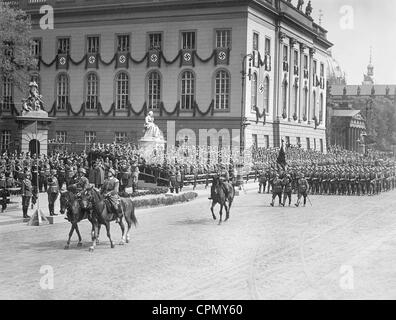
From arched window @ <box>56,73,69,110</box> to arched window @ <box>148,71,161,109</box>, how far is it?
800 cm

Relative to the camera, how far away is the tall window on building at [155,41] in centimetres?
5238

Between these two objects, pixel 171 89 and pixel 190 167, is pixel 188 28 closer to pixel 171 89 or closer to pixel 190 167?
pixel 171 89

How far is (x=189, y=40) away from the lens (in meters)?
51.5

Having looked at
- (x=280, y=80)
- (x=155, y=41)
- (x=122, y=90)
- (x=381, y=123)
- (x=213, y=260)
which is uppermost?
(x=155, y=41)

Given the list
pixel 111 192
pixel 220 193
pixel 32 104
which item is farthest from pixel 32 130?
pixel 111 192

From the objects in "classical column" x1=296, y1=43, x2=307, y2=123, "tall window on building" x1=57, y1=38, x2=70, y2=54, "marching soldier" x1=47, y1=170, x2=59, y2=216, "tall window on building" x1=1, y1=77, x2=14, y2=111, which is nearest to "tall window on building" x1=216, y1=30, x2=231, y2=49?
"tall window on building" x1=57, y1=38, x2=70, y2=54

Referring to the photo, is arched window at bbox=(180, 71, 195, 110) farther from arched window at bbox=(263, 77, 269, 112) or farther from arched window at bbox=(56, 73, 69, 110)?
arched window at bbox=(56, 73, 69, 110)

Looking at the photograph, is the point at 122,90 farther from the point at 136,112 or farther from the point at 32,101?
the point at 32,101

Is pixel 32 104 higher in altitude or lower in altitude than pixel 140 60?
lower

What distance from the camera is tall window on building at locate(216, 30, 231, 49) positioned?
5031 centimetres

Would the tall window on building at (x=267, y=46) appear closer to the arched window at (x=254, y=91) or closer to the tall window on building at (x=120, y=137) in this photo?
the arched window at (x=254, y=91)

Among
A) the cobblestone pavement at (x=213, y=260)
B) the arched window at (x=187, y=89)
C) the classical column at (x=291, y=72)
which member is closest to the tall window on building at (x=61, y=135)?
the arched window at (x=187, y=89)

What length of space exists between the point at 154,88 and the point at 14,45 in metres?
12.9

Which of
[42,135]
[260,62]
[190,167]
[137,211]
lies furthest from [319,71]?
[137,211]
